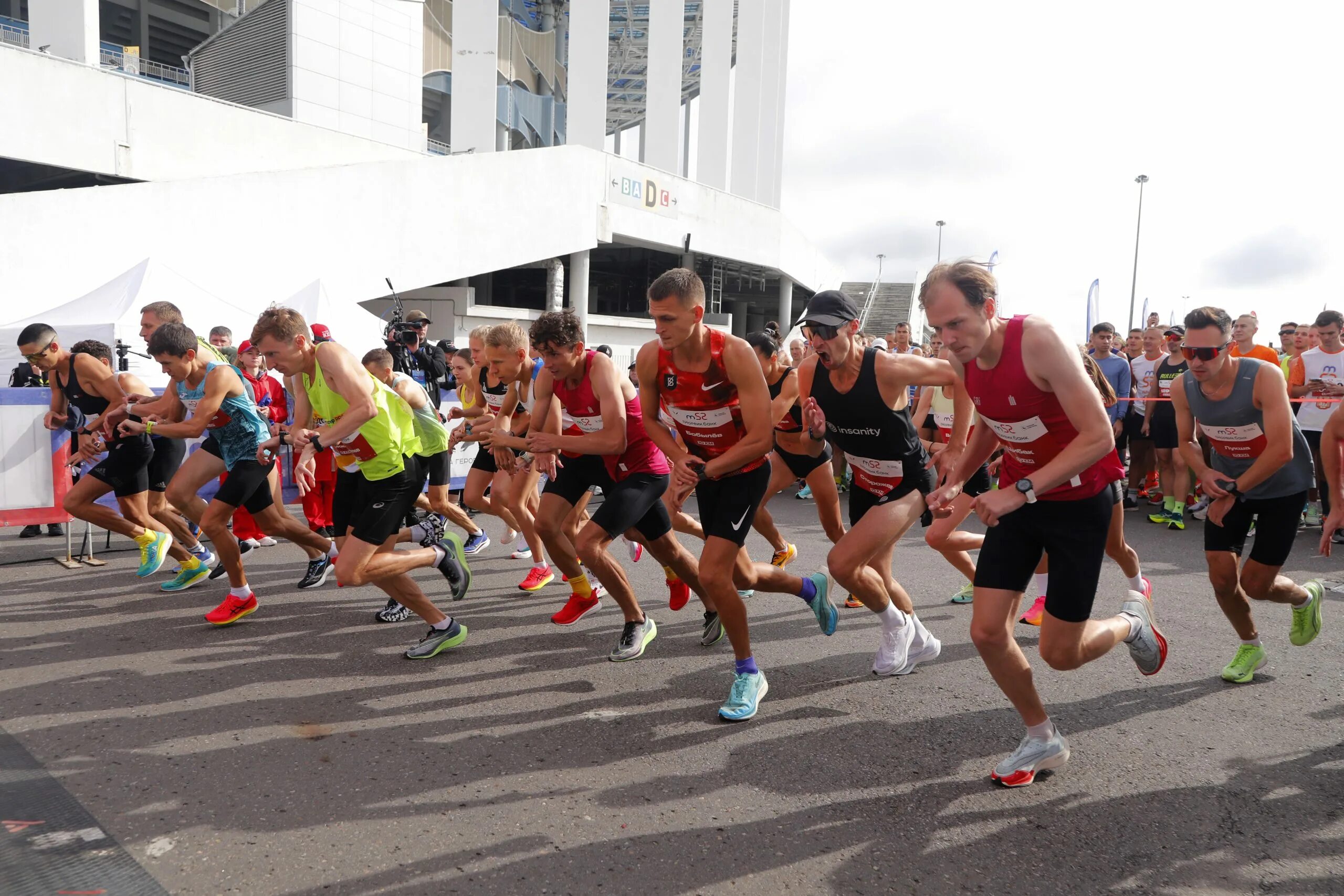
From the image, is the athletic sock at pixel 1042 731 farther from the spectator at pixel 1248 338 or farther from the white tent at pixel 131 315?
the white tent at pixel 131 315

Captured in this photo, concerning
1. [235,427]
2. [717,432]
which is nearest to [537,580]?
[235,427]

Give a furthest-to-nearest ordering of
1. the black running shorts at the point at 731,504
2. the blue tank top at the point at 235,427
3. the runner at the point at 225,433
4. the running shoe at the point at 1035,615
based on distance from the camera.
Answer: the blue tank top at the point at 235,427, the runner at the point at 225,433, the running shoe at the point at 1035,615, the black running shorts at the point at 731,504

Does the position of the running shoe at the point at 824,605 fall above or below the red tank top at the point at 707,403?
below

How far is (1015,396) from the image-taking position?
3.25 metres

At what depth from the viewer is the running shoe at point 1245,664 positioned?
4609mm

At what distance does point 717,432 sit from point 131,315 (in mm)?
10104

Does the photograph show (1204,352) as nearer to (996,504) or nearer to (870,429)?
(870,429)

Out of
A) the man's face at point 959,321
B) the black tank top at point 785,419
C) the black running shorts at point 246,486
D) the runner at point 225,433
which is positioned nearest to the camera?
the man's face at point 959,321

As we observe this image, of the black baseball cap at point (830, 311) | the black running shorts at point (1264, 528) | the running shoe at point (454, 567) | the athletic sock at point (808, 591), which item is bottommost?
the running shoe at point (454, 567)

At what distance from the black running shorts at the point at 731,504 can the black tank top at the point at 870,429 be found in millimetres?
464

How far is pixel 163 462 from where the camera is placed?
23.2ft

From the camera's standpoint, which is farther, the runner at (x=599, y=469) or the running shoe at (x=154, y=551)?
the running shoe at (x=154, y=551)

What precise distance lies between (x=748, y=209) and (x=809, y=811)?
3599cm

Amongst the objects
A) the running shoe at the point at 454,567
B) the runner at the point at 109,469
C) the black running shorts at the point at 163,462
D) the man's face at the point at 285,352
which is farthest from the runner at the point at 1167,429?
the black running shorts at the point at 163,462
